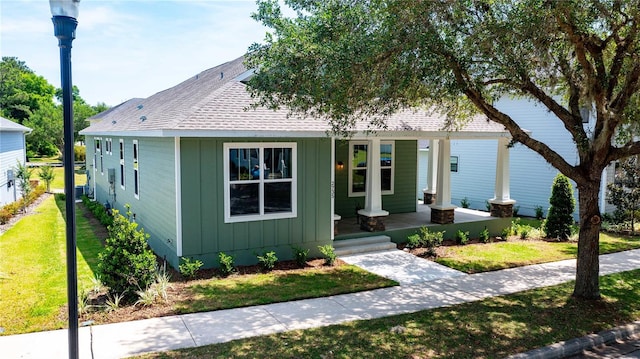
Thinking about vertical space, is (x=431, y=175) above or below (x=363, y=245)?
above

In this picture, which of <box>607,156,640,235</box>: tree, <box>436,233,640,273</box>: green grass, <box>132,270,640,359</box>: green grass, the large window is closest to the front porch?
<box>436,233,640,273</box>: green grass

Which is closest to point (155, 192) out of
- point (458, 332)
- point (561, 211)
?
point (458, 332)

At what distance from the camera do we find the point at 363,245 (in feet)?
39.6

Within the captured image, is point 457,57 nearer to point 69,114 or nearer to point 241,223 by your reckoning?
point 241,223

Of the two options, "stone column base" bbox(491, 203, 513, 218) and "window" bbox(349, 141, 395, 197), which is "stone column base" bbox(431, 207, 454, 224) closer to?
"stone column base" bbox(491, 203, 513, 218)

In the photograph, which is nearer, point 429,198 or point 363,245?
point 363,245

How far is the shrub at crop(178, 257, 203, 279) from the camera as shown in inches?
366

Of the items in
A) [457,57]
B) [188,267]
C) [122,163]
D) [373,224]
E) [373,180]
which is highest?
[457,57]

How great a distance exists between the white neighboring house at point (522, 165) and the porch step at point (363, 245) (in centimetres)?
913

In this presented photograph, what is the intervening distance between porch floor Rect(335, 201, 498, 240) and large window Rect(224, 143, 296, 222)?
6.84 ft

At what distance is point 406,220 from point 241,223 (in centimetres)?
599

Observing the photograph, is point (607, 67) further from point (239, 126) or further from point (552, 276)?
point (239, 126)

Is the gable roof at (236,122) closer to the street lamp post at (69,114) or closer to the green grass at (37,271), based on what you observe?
the green grass at (37,271)

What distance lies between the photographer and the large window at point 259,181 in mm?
10078
